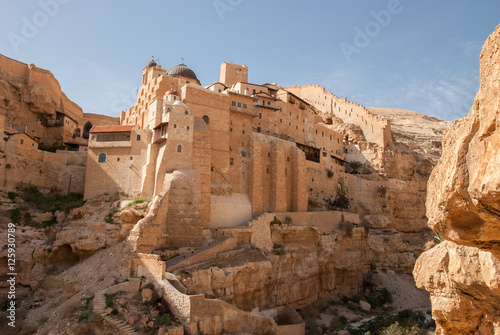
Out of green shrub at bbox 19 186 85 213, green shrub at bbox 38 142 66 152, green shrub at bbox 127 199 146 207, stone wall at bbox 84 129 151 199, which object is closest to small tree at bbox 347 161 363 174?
stone wall at bbox 84 129 151 199

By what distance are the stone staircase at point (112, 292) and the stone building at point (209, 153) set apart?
518 centimetres

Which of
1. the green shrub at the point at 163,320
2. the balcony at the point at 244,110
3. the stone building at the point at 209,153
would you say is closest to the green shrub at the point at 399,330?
the stone building at the point at 209,153

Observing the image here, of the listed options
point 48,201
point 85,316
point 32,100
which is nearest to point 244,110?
point 48,201

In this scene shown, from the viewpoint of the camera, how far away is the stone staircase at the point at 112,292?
18820 mm

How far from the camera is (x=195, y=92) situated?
1296 inches

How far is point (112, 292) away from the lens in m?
20.9

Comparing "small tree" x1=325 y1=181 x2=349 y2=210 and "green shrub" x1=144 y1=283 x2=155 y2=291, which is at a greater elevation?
"small tree" x1=325 y1=181 x2=349 y2=210

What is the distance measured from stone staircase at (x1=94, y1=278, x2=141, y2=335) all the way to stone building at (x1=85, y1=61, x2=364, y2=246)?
518 centimetres

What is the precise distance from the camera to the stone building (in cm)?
2872

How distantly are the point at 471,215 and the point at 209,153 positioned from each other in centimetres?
2530

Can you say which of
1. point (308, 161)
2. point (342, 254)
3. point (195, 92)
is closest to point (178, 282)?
point (195, 92)

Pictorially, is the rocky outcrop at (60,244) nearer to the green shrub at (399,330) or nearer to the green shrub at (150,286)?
the green shrub at (150,286)

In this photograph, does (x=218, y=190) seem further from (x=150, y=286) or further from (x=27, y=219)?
(x=27, y=219)

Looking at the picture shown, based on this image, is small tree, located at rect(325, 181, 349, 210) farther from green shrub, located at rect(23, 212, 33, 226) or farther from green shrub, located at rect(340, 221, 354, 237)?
green shrub, located at rect(23, 212, 33, 226)
